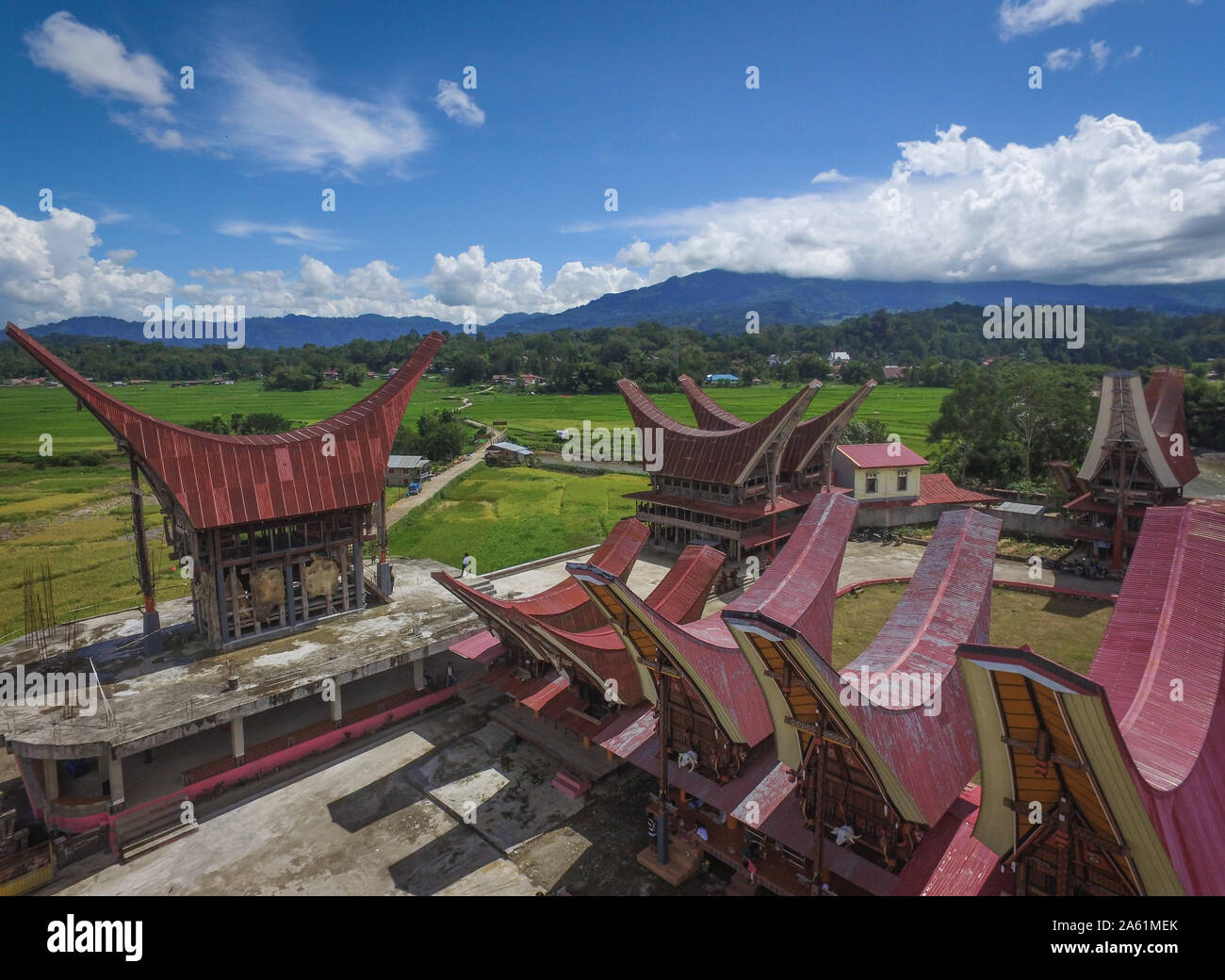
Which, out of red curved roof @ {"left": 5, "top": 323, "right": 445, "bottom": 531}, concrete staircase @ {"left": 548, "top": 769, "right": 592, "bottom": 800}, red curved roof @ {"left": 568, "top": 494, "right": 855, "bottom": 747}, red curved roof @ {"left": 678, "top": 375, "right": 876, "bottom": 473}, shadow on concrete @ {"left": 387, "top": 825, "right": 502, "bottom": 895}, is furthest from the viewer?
red curved roof @ {"left": 678, "top": 375, "right": 876, "bottom": 473}

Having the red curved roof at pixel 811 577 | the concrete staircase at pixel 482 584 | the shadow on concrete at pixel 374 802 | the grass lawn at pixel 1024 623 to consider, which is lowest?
the shadow on concrete at pixel 374 802

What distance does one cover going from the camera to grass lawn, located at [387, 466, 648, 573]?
3597 centimetres

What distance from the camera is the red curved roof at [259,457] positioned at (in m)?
18.5

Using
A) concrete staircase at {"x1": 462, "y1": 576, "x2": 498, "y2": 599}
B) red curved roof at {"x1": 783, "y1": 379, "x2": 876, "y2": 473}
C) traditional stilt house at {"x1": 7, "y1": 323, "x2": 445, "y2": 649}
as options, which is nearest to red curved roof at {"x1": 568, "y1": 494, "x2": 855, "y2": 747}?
traditional stilt house at {"x1": 7, "y1": 323, "x2": 445, "y2": 649}

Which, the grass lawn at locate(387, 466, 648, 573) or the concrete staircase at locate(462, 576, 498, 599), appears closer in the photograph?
the concrete staircase at locate(462, 576, 498, 599)

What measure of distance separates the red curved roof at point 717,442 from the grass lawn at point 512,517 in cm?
678

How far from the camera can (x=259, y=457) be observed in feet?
66.0

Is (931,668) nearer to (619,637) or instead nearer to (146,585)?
(619,637)

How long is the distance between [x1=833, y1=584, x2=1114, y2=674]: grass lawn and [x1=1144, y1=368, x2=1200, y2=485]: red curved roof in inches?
290

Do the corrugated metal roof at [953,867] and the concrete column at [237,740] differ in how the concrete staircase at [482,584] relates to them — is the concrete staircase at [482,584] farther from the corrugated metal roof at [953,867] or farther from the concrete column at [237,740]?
the corrugated metal roof at [953,867]

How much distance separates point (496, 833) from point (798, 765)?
6.92 metres

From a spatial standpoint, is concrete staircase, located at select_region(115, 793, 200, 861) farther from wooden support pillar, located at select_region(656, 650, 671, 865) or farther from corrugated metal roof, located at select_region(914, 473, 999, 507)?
corrugated metal roof, located at select_region(914, 473, 999, 507)

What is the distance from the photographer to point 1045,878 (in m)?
9.83


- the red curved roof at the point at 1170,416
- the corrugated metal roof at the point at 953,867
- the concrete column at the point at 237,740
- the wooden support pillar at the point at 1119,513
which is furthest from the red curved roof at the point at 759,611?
the red curved roof at the point at 1170,416
